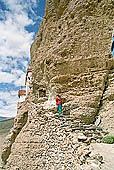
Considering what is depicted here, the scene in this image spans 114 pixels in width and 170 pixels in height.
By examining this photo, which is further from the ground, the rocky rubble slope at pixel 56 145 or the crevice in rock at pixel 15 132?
the crevice in rock at pixel 15 132

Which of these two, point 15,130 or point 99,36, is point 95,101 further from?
point 15,130

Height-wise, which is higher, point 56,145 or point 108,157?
point 56,145

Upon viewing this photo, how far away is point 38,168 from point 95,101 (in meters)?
4.36

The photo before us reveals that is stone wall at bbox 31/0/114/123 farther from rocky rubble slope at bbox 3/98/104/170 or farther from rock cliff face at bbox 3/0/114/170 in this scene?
rocky rubble slope at bbox 3/98/104/170

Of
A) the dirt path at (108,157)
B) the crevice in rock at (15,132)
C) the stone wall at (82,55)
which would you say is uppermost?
the stone wall at (82,55)

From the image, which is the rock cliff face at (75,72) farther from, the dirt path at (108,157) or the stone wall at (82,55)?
the dirt path at (108,157)

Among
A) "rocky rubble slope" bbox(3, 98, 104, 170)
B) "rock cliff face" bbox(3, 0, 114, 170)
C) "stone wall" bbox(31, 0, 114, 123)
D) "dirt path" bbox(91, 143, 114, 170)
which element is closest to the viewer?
"dirt path" bbox(91, 143, 114, 170)

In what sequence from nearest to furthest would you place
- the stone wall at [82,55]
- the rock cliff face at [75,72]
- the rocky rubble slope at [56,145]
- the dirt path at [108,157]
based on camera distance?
the dirt path at [108,157] < the rocky rubble slope at [56,145] < the rock cliff face at [75,72] < the stone wall at [82,55]

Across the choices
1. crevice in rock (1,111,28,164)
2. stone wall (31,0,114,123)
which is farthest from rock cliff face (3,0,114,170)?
crevice in rock (1,111,28,164)

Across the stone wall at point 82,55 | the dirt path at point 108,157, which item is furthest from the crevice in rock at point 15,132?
the dirt path at point 108,157

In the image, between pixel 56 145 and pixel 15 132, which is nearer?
pixel 56 145

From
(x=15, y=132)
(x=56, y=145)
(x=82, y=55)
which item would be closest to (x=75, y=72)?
(x=82, y=55)

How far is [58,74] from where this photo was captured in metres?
9.68

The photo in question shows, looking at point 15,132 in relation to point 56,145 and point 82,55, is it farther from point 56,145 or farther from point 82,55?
point 82,55
